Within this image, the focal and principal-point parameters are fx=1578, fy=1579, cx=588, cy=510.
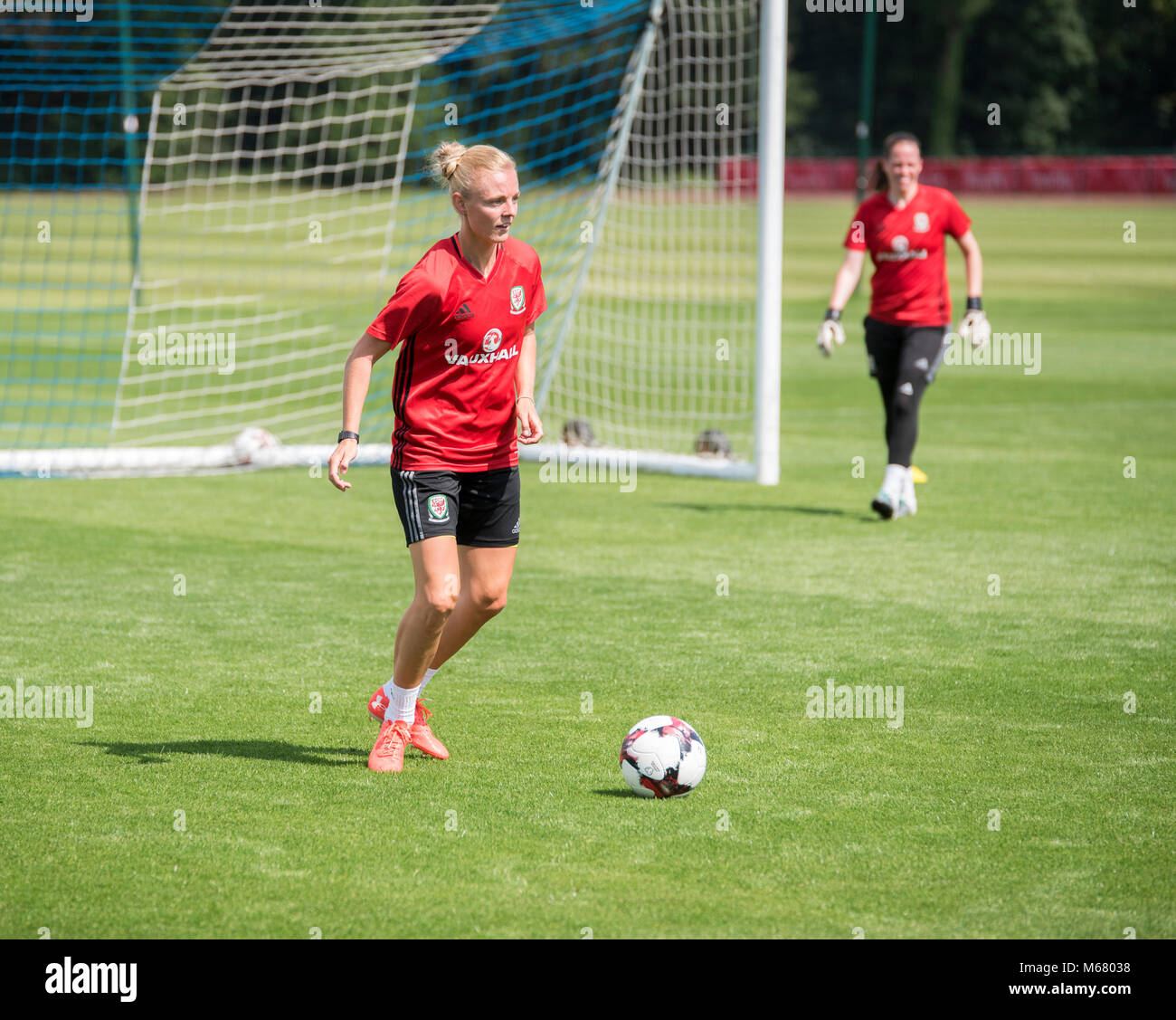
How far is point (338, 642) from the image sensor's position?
23.9ft

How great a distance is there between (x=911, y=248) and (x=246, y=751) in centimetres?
629

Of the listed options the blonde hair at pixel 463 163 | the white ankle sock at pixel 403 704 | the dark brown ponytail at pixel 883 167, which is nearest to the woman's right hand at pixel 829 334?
the dark brown ponytail at pixel 883 167

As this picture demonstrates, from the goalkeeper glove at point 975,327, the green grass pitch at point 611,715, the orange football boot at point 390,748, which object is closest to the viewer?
the green grass pitch at point 611,715

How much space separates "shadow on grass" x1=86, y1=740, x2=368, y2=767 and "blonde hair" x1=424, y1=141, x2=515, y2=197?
6.61ft

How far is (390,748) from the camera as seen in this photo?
546 centimetres

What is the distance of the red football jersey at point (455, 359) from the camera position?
17.3 ft

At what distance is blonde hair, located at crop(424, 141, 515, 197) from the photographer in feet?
17.1

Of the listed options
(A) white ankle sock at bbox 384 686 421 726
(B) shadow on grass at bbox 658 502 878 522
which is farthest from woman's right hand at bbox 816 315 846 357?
(A) white ankle sock at bbox 384 686 421 726

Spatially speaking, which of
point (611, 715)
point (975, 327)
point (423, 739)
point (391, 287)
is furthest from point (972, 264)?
point (391, 287)

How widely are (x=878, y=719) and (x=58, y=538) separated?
5.61m

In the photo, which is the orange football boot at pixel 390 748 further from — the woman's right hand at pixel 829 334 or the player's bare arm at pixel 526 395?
the woman's right hand at pixel 829 334

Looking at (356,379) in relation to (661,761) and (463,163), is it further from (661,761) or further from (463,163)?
(661,761)
